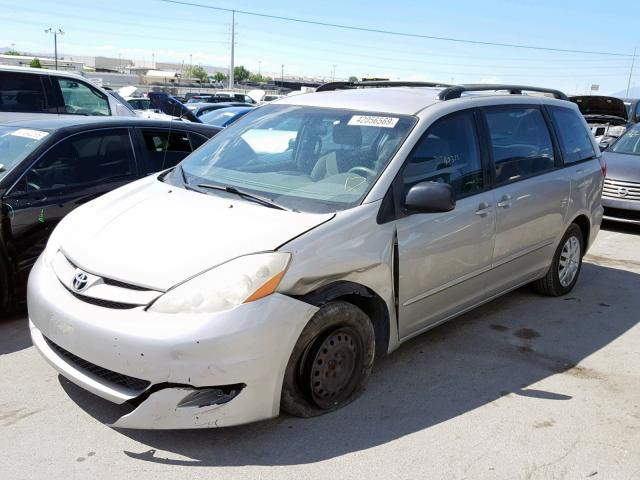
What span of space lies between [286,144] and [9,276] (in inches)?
86.2

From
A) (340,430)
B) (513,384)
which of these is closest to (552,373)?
(513,384)

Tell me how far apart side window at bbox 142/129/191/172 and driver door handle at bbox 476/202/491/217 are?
9.30 ft

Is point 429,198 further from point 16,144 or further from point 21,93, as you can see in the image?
point 21,93

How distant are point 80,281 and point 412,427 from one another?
73.8 inches

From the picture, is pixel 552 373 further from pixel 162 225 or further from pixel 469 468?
pixel 162 225

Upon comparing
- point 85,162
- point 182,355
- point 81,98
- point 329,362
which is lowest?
point 329,362

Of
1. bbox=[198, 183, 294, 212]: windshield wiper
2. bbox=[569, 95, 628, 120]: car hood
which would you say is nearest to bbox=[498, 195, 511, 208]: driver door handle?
bbox=[198, 183, 294, 212]: windshield wiper

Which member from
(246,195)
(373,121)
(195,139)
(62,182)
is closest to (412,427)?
(246,195)

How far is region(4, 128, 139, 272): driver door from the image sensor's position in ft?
14.8

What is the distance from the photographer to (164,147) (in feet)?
18.7

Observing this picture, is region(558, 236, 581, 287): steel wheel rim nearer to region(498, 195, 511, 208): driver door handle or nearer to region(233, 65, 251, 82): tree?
region(498, 195, 511, 208): driver door handle

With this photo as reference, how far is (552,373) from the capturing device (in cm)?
411

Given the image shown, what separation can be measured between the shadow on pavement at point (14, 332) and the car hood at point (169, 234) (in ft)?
3.23

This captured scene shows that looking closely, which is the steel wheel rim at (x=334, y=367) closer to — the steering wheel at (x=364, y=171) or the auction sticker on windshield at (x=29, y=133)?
the steering wheel at (x=364, y=171)
